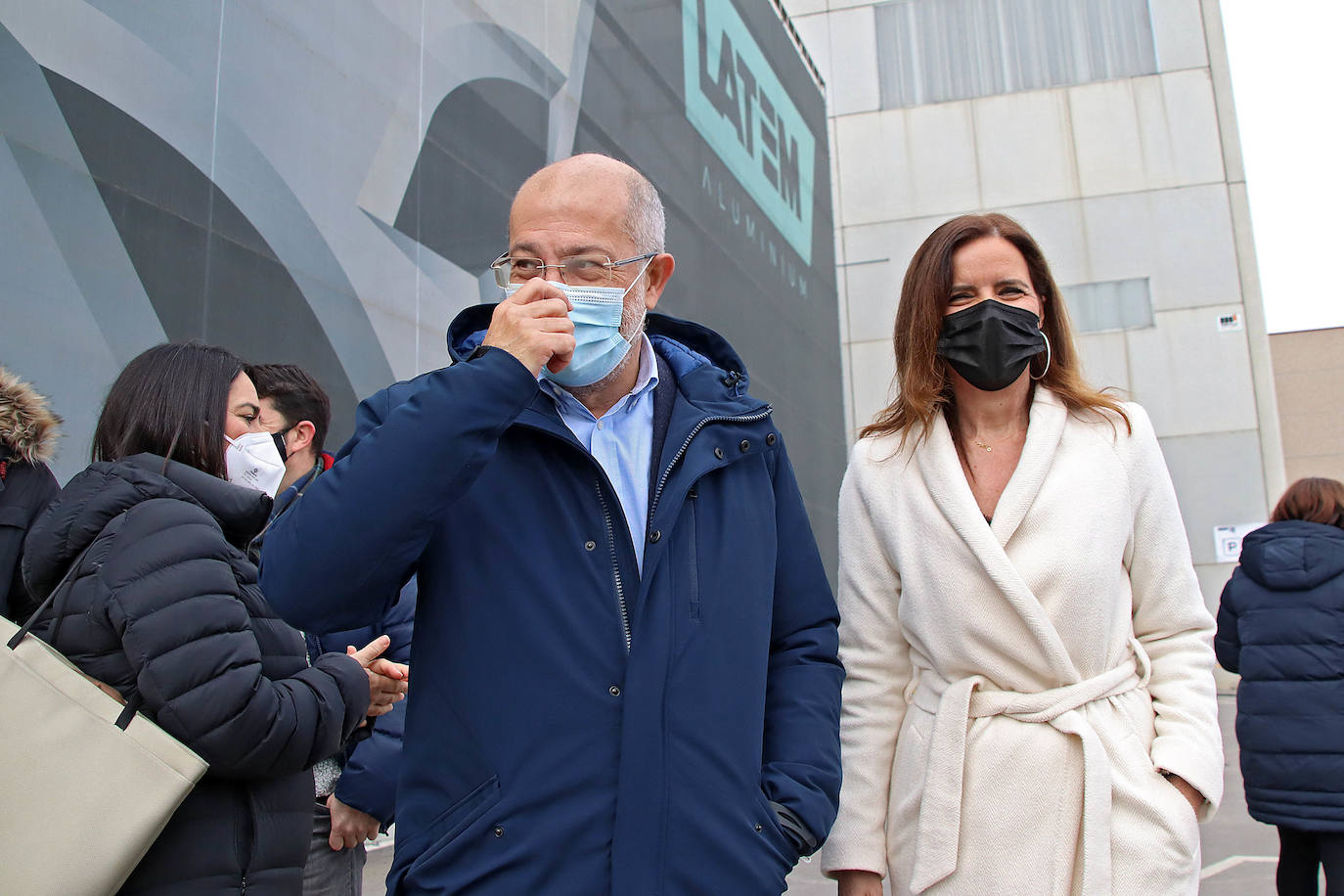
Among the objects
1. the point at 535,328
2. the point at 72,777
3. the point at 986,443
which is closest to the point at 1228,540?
the point at 986,443

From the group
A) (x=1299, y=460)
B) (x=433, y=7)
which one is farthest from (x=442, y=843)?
(x=1299, y=460)

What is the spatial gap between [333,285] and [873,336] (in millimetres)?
16505

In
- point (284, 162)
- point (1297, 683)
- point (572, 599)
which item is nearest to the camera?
point (572, 599)

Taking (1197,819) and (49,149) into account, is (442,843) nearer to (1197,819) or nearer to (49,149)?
(1197,819)

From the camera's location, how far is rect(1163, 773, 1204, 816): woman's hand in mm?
1837

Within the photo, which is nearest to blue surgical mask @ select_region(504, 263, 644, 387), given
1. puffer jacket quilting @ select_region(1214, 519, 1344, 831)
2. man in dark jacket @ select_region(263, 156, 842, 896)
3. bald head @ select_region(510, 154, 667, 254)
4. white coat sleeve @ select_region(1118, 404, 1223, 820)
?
man in dark jacket @ select_region(263, 156, 842, 896)

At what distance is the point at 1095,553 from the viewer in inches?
75.8

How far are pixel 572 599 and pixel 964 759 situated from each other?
2.70 ft

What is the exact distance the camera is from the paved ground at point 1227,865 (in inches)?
193

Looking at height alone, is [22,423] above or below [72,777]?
above

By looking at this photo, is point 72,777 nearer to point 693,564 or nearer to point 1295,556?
point 693,564

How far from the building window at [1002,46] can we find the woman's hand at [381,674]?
20755 millimetres

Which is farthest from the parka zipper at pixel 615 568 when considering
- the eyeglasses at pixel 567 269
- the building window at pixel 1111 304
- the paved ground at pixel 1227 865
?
the building window at pixel 1111 304

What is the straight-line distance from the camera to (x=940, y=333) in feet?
7.14
